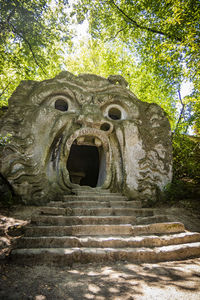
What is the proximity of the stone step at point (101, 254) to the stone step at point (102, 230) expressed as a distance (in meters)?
0.43

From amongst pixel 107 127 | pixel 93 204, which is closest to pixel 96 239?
pixel 93 204

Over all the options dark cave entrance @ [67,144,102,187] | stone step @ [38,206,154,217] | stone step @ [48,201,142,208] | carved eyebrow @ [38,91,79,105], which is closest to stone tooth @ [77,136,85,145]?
carved eyebrow @ [38,91,79,105]

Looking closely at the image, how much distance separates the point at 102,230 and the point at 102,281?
1.11 m

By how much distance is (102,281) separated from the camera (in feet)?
6.22

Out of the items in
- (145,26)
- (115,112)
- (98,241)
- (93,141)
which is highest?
(145,26)

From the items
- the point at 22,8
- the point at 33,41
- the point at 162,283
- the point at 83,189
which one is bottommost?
the point at 162,283

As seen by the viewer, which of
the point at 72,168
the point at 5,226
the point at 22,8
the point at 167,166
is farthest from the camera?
the point at 72,168

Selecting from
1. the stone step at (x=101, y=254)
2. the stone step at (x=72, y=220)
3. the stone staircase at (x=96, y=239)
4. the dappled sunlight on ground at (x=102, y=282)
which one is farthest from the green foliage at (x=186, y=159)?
the dappled sunlight on ground at (x=102, y=282)

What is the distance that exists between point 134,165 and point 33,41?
17.5 ft

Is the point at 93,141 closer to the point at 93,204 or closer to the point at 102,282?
the point at 93,204

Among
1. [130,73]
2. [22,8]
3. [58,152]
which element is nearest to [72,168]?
[58,152]

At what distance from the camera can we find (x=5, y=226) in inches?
126

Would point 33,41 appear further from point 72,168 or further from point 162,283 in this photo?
point 162,283

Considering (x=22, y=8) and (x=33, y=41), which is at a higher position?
(x=22, y=8)
